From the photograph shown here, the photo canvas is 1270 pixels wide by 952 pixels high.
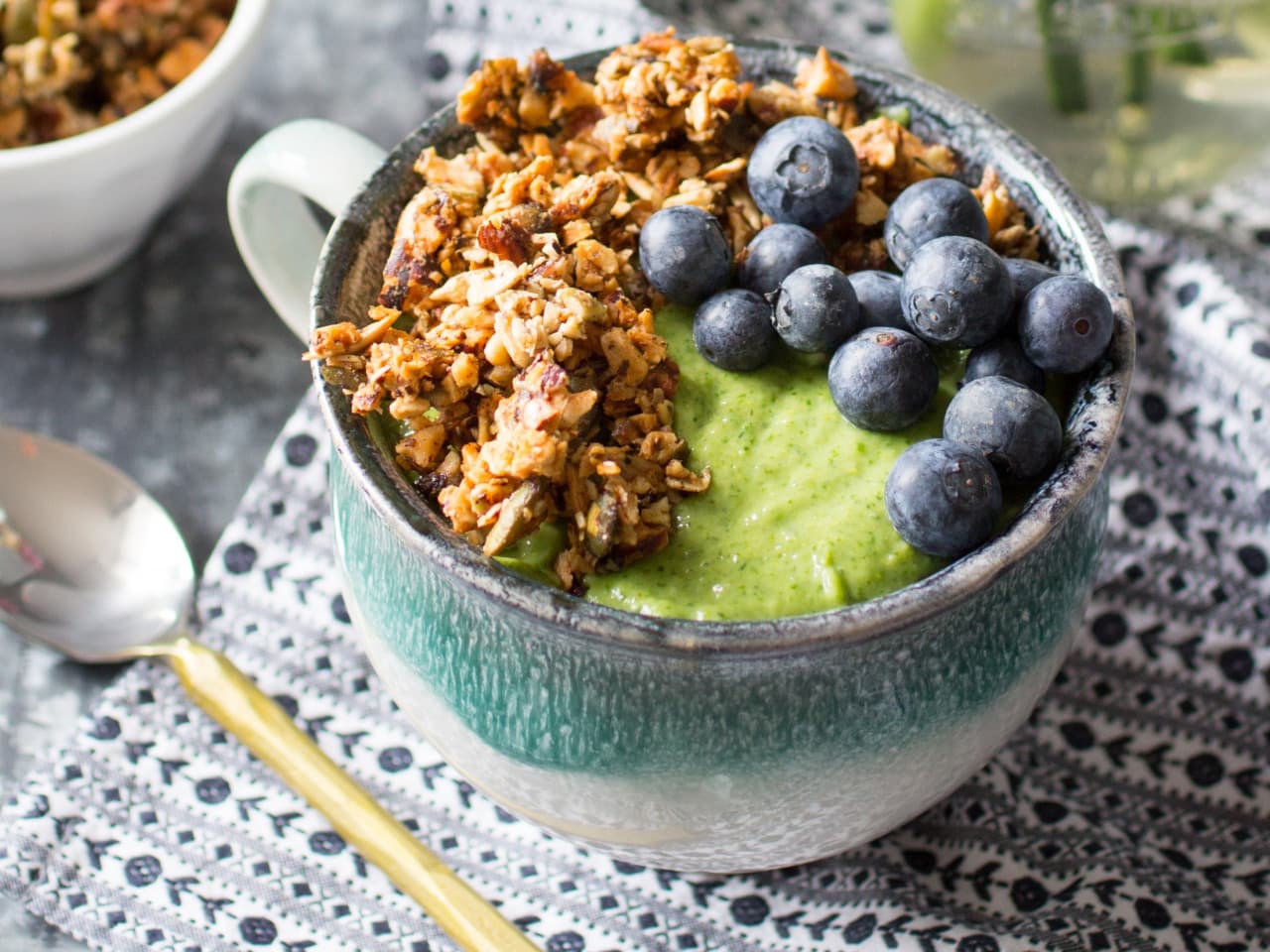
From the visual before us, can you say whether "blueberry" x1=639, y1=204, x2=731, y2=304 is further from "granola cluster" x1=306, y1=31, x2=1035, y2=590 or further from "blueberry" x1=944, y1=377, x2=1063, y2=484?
"blueberry" x1=944, y1=377, x2=1063, y2=484

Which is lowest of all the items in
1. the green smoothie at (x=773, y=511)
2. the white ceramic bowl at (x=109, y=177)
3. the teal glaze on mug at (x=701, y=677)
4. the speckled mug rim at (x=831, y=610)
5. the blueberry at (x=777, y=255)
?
the white ceramic bowl at (x=109, y=177)

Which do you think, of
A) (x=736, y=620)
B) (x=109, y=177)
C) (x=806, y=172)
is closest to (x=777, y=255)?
(x=806, y=172)

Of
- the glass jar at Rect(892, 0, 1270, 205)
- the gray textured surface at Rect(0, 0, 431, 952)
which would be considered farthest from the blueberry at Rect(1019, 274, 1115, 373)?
the gray textured surface at Rect(0, 0, 431, 952)

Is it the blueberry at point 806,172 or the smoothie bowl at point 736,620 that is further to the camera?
the blueberry at point 806,172

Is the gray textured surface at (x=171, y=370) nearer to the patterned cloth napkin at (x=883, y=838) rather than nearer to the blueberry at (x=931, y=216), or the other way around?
the patterned cloth napkin at (x=883, y=838)

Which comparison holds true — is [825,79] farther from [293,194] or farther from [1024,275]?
[293,194]

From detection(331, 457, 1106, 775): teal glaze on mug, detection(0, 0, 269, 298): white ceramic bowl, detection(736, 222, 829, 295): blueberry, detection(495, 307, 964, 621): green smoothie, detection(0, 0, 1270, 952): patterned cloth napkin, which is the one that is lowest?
detection(0, 0, 1270, 952): patterned cloth napkin

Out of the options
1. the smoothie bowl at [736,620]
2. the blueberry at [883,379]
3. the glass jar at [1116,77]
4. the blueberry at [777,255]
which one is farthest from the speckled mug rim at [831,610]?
the glass jar at [1116,77]

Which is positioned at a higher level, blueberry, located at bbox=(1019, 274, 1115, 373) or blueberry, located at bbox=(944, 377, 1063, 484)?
blueberry, located at bbox=(1019, 274, 1115, 373)
